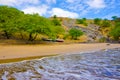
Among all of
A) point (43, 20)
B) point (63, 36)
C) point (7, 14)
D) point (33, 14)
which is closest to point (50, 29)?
point (43, 20)

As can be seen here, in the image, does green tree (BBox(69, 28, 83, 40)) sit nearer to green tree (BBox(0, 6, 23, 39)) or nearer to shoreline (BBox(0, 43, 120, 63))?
green tree (BBox(0, 6, 23, 39))

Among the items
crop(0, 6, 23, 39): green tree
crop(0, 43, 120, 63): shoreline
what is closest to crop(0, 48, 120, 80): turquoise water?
crop(0, 43, 120, 63): shoreline

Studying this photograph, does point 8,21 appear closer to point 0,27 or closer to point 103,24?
point 0,27

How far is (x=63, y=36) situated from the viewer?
63.8 meters

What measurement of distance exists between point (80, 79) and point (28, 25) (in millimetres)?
30019

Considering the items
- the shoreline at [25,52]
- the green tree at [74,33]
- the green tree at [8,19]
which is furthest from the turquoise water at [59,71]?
the green tree at [74,33]

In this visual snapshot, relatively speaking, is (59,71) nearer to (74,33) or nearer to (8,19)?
(8,19)

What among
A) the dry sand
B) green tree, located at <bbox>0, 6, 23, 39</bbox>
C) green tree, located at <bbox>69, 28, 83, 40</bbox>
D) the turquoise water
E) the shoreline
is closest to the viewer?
the turquoise water

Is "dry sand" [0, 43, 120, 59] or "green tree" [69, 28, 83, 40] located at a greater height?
"green tree" [69, 28, 83, 40]

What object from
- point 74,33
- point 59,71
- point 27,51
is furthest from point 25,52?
point 74,33

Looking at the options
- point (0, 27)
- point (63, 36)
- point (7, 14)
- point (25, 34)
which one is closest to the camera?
point (0, 27)

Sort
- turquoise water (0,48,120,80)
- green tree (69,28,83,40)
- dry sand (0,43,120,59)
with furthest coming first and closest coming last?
green tree (69,28,83,40) → dry sand (0,43,120,59) → turquoise water (0,48,120,80)

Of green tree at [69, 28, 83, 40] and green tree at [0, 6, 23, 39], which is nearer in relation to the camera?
green tree at [0, 6, 23, 39]

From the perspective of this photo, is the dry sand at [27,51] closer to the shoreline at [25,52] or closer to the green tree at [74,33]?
the shoreline at [25,52]
